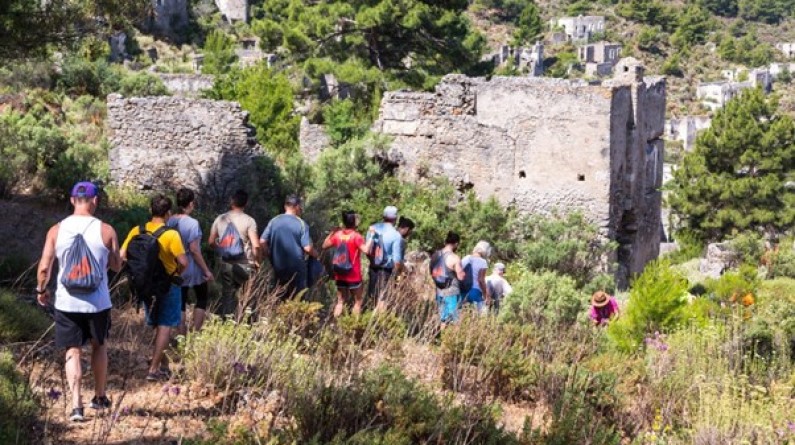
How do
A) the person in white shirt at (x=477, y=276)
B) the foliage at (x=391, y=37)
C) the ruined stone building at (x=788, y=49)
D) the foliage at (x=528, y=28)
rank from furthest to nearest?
1. the ruined stone building at (x=788, y=49)
2. the foliage at (x=528, y=28)
3. the foliage at (x=391, y=37)
4. the person in white shirt at (x=477, y=276)

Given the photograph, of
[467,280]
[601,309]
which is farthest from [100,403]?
[601,309]

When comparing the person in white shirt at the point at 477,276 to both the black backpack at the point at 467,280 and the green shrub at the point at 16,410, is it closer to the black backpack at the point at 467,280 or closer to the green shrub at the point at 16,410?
the black backpack at the point at 467,280

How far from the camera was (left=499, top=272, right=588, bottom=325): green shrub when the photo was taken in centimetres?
920

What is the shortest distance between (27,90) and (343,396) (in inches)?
704

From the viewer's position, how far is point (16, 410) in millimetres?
4984

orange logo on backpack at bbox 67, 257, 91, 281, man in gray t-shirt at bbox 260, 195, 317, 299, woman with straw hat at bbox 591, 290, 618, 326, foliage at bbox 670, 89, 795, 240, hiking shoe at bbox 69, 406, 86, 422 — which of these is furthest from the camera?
foliage at bbox 670, 89, 795, 240

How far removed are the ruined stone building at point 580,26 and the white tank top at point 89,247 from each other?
87382 millimetres

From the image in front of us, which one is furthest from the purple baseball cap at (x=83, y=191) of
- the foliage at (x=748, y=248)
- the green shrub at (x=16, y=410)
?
the foliage at (x=748, y=248)

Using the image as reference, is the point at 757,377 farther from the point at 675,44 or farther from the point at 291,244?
the point at 675,44

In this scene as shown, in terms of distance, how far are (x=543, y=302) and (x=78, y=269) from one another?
19.2ft

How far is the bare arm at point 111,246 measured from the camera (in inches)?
223

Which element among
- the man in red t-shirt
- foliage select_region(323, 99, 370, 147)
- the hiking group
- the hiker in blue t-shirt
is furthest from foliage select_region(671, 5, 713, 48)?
the man in red t-shirt

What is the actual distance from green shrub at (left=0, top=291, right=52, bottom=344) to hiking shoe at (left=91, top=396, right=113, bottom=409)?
4.99ft

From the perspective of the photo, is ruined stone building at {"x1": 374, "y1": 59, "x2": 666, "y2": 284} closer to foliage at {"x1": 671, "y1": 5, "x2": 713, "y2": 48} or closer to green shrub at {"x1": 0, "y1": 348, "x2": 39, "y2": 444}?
green shrub at {"x1": 0, "y1": 348, "x2": 39, "y2": 444}
